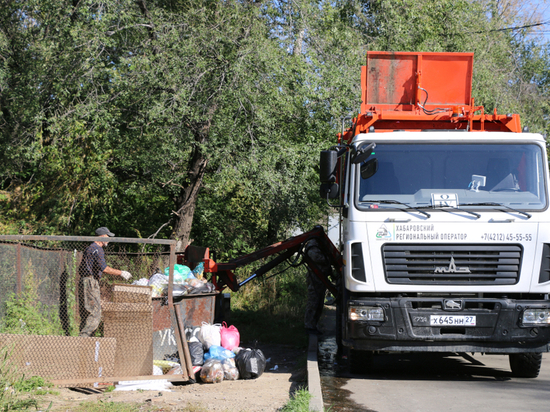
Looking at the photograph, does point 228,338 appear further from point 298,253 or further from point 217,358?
point 298,253

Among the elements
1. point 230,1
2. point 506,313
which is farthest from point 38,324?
point 230,1

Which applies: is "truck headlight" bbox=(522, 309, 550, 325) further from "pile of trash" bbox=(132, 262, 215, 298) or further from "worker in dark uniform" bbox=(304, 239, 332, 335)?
"pile of trash" bbox=(132, 262, 215, 298)

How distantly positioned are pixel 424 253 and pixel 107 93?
7.55 metres

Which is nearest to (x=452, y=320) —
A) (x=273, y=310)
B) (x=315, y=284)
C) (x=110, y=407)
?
(x=315, y=284)

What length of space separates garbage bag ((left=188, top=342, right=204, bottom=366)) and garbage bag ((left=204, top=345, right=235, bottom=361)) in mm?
107

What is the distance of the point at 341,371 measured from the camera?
26.0ft

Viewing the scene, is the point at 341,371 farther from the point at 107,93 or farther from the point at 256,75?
the point at 107,93

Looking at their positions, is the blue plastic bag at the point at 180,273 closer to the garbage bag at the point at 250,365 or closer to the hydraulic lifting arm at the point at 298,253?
the hydraulic lifting arm at the point at 298,253

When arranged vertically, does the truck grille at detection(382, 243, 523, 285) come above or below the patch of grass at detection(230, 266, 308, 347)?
above

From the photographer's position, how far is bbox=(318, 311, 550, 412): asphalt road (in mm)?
5934

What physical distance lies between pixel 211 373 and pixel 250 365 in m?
0.52

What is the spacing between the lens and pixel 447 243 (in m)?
6.61

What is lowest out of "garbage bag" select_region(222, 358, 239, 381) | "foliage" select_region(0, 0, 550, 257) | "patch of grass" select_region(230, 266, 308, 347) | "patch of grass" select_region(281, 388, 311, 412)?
"patch of grass" select_region(230, 266, 308, 347)

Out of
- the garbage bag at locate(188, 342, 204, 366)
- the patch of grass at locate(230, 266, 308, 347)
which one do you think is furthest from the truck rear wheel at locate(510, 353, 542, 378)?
the garbage bag at locate(188, 342, 204, 366)
